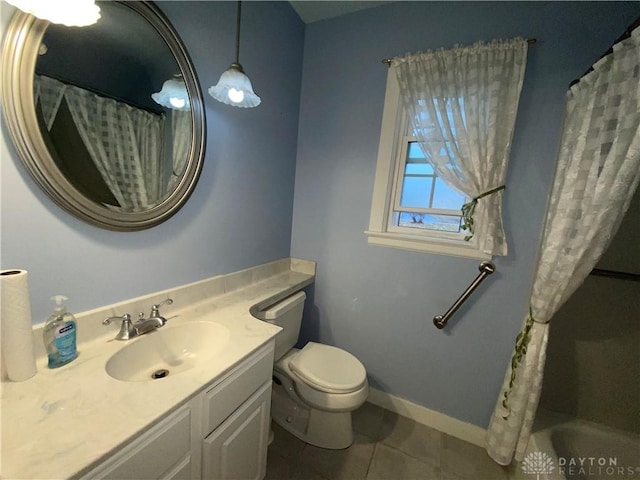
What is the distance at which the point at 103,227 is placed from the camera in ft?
2.84

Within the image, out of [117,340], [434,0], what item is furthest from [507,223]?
[117,340]

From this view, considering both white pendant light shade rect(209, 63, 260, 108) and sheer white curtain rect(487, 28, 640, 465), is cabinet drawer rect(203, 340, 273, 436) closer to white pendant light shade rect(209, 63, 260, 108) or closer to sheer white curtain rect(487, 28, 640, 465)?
white pendant light shade rect(209, 63, 260, 108)

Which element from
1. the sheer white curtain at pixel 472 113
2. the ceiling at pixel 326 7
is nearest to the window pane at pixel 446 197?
the sheer white curtain at pixel 472 113

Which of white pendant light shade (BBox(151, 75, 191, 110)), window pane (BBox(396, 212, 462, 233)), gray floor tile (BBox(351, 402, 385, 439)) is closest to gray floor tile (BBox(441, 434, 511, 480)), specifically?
gray floor tile (BBox(351, 402, 385, 439))

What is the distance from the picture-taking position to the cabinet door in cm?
82

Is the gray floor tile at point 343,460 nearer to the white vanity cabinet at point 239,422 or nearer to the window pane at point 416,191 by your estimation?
the white vanity cabinet at point 239,422

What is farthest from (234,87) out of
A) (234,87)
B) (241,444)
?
(241,444)

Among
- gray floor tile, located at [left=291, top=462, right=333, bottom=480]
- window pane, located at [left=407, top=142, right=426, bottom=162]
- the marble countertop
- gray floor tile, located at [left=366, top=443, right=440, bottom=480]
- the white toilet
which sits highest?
window pane, located at [left=407, top=142, right=426, bottom=162]

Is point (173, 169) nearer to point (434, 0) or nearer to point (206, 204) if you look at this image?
point (206, 204)

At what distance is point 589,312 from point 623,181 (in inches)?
38.1

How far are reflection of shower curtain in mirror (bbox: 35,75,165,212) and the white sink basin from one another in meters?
0.51

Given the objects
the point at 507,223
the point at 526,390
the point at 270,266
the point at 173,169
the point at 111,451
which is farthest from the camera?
the point at 270,266

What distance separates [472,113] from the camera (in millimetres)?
1257

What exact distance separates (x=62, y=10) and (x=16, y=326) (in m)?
0.78
